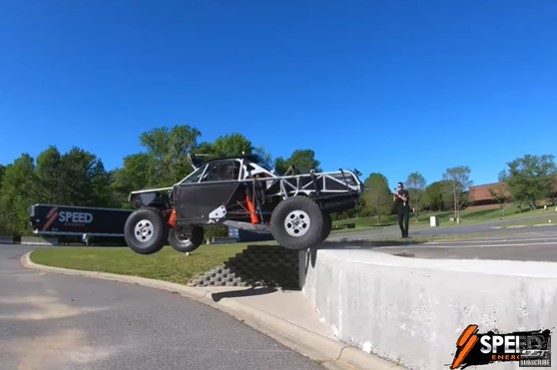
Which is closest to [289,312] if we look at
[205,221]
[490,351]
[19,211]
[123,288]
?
[205,221]

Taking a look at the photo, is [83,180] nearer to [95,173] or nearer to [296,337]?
[95,173]

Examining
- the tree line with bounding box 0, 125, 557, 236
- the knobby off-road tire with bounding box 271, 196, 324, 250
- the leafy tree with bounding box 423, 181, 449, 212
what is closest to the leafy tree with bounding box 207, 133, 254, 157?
the tree line with bounding box 0, 125, 557, 236

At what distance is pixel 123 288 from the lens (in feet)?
41.2

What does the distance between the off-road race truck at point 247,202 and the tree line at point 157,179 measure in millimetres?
46455

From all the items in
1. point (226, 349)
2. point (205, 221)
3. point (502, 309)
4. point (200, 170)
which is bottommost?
point (226, 349)

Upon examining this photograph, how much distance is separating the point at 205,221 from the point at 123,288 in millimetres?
3988

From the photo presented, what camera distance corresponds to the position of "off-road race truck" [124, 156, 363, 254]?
884cm

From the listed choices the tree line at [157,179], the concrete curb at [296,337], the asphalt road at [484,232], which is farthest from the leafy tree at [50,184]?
the concrete curb at [296,337]

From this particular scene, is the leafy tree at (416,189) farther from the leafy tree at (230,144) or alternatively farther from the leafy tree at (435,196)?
the leafy tree at (230,144)

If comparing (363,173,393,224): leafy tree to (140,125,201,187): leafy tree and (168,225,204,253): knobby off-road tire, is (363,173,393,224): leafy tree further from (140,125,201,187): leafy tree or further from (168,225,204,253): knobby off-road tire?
(168,225,204,253): knobby off-road tire

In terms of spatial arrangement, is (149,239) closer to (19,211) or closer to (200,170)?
(200,170)

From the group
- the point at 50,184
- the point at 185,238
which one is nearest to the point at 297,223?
the point at 185,238

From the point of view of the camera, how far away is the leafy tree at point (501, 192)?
258 ft

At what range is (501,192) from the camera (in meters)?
79.4
